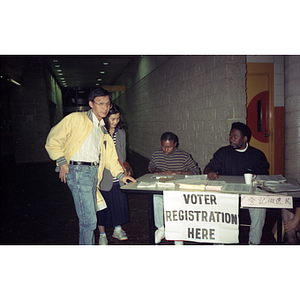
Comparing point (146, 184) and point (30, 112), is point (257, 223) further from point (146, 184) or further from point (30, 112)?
point (30, 112)

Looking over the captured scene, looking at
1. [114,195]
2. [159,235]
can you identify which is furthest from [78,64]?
[159,235]

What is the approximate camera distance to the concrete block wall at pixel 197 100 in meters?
4.14

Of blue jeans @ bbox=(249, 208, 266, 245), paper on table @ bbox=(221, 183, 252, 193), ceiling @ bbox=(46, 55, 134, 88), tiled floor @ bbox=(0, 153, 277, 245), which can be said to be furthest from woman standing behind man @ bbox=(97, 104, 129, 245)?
ceiling @ bbox=(46, 55, 134, 88)

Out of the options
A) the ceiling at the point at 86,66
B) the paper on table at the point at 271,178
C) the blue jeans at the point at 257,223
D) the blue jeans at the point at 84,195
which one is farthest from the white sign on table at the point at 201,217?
the ceiling at the point at 86,66

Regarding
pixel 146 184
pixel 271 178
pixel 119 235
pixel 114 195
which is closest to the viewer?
pixel 146 184

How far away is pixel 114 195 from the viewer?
3041 mm

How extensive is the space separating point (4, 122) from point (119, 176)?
11.0 metres

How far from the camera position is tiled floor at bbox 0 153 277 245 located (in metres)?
3.23

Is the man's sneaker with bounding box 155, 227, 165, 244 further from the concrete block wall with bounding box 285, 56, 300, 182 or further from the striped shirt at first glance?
the concrete block wall with bounding box 285, 56, 300, 182

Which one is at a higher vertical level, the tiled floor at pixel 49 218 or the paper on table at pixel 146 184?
the paper on table at pixel 146 184

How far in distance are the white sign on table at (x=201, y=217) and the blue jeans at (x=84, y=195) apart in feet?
2.12

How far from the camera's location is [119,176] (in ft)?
9.05

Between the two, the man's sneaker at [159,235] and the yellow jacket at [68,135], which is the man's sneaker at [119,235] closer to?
the man's sneaker at [159,235]

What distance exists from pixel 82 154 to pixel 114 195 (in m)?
0.81
